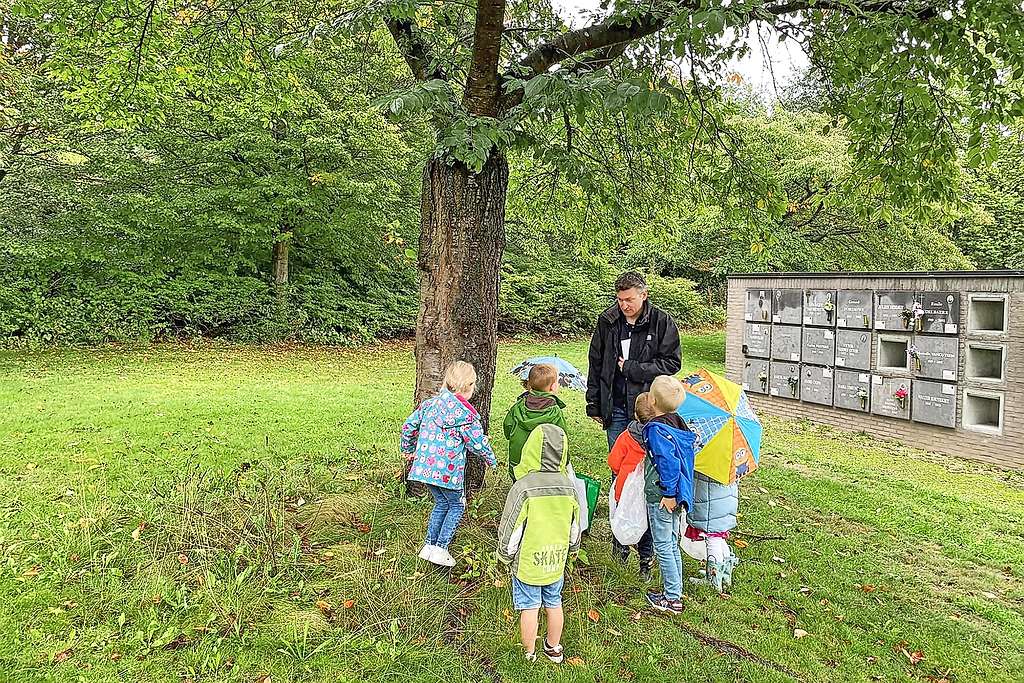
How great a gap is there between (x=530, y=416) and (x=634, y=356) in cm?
111

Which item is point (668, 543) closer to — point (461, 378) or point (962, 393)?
point (461, 378)

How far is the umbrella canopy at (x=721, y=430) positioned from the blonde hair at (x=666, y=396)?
0.88ft

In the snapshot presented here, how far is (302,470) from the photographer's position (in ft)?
21.4

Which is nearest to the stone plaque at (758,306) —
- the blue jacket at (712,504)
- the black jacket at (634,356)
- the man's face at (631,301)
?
the black jacket at (634,356)

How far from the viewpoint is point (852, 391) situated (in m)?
10.3

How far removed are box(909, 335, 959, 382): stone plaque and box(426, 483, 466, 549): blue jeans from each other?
7.43 m

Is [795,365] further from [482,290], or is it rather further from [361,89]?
[361,89]

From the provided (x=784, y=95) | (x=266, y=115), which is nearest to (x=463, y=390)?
(x=784, y=95)

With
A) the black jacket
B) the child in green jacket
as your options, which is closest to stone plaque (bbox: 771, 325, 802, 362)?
the black jacket

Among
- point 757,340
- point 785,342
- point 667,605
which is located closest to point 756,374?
point 757,340

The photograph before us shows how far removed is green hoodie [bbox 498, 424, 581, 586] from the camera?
366 cm

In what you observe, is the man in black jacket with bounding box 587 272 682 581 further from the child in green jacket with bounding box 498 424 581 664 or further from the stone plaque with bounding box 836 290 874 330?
the stone plaque with bounding box 836 290 874 330

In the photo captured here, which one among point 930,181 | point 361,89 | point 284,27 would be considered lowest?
point 930,181

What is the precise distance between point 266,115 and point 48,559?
1048 cm
